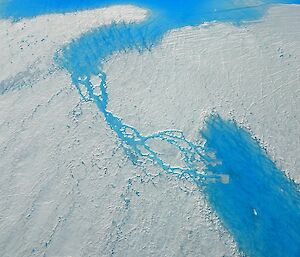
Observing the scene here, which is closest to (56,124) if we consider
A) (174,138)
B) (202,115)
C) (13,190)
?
(13,190)

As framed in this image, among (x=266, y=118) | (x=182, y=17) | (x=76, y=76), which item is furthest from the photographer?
(x=182, y=17)

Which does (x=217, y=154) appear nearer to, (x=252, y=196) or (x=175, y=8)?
(x=252, y=196)

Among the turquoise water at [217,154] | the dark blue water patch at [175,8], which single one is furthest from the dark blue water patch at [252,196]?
the dark blue water patch at [175,8]

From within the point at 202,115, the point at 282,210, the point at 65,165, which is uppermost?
the point at 65,165

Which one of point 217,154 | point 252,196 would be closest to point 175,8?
point 217,154

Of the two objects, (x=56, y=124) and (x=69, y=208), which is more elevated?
(x=56, y=124)

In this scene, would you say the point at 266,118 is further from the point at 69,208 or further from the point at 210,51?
the point at 69,208
